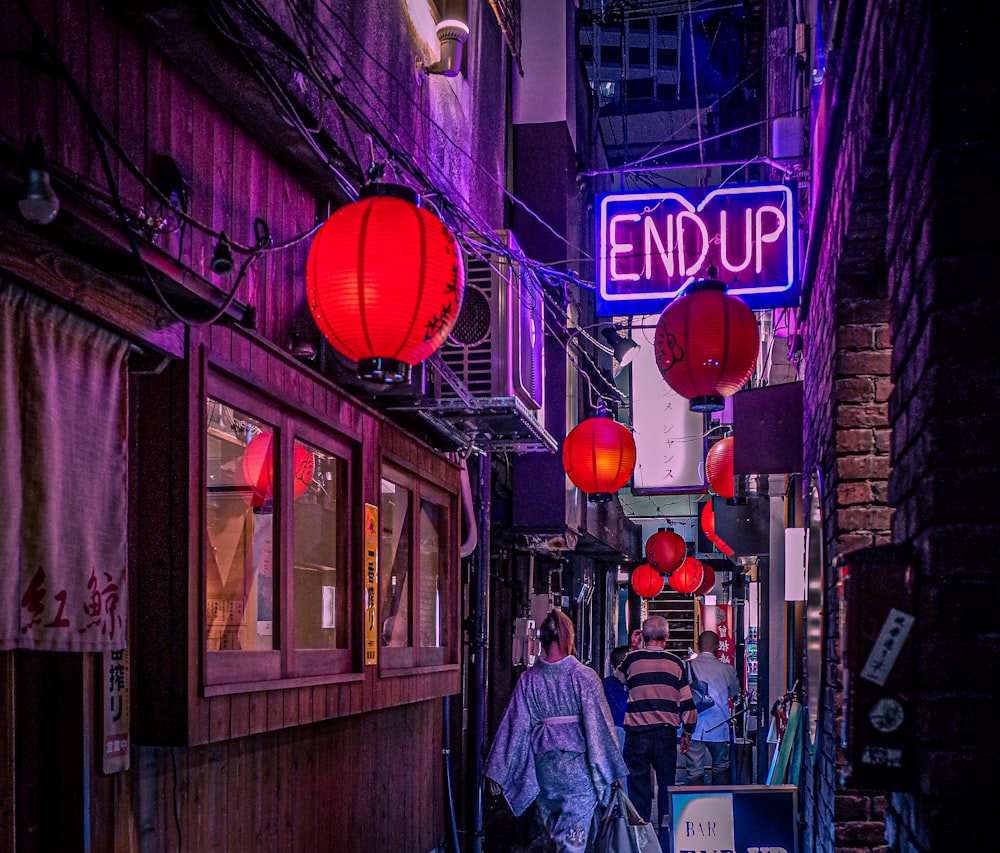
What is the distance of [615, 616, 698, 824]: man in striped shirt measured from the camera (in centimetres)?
1455

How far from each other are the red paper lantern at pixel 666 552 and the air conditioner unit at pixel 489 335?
12.4 meters

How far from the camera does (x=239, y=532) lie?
7.50m

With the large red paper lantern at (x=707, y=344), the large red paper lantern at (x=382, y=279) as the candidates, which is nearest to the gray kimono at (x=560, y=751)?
the large red paper lantern at (x=707, y=344)

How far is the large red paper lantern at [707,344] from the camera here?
8.11 m

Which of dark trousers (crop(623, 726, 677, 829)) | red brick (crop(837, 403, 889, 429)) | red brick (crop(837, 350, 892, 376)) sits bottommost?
dark trousers (crop(623, 726, 677, 829))

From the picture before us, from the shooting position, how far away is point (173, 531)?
604cm

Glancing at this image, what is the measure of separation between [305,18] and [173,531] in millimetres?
3846

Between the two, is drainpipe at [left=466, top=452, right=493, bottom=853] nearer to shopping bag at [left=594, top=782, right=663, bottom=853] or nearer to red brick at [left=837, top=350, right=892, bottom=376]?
shopping bag at [left=594, top=782, right=663, bottom=853]

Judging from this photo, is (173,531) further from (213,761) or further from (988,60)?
(988,60)

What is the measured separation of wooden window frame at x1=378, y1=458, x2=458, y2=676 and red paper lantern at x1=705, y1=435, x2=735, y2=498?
343cm

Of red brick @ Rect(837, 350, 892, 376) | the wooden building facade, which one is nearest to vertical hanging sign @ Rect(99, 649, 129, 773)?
the wooden building facade

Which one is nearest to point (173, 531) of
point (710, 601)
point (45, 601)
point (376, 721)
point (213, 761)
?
point (45, 601)

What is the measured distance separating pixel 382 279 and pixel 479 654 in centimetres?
909

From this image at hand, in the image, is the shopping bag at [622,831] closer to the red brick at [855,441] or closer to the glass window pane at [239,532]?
the glass window pane at [239,532]
